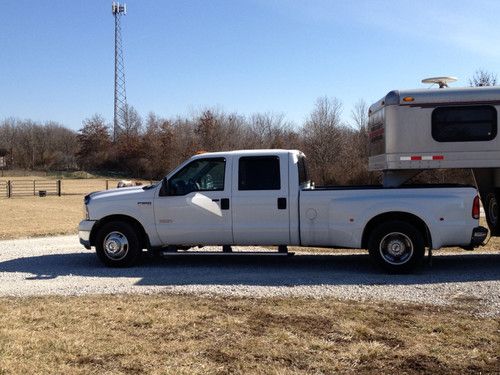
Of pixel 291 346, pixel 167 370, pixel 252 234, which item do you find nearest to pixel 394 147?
pixel 252 234

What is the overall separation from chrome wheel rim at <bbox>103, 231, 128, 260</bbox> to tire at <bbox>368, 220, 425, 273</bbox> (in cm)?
397

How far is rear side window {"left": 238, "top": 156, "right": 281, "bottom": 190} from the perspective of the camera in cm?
949

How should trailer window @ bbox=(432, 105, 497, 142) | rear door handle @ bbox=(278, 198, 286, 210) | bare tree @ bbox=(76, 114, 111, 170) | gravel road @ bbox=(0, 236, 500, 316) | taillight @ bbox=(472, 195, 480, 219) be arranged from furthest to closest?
bare tree @ bbox=(76, 114, 111, 170) < rear door handle @ bbox=(278, 198, 286, 210) < trailer window @ bbox=(432, 105, 497, 142) < taillight @ bbox=(472, 195, 480, 219) < gravel road @ bbox=(0, 236, 500, 316)

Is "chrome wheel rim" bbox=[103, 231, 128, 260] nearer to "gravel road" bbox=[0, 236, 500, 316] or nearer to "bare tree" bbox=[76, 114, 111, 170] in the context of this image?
"gravel road" bbox=[0, 236, 500, 316]

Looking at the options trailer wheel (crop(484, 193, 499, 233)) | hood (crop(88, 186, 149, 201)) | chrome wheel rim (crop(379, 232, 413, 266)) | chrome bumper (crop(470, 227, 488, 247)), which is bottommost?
chrome wheel rim (crop(379, 232, 413, 266))

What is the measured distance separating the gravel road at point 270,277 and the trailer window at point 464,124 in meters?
2.10

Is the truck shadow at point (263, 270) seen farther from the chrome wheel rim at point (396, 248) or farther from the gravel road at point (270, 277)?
the chrome wheel rim at point (396, 248)

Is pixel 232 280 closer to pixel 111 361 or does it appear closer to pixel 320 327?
pixel 320 327

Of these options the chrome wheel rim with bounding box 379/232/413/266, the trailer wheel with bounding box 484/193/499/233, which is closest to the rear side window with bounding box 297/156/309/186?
the chrome wheel rim with bounding box 379/232/413/266

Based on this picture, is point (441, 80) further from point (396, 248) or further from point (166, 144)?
point (166, 144)

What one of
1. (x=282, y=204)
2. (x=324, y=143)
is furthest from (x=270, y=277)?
(x=324, y=143)

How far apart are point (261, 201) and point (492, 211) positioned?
161 inches

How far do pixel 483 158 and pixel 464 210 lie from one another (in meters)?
0.90

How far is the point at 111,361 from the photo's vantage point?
491 cm
